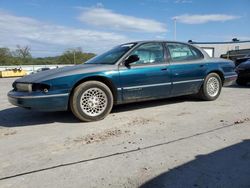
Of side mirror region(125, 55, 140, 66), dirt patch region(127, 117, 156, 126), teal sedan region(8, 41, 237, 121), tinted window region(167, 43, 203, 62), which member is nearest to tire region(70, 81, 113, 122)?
teal sedan region(8, 41, 237, 121)

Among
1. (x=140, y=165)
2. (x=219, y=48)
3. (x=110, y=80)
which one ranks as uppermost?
(x=219, y=48)

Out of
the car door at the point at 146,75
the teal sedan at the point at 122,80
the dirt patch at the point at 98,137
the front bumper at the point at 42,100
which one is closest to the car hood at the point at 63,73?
the teal sedan at the point at 122,80

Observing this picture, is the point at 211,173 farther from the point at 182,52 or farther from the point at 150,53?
the point at 182,52

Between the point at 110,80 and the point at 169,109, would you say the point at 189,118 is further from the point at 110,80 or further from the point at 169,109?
the point at 110,80

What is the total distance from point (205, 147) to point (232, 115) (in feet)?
6.46

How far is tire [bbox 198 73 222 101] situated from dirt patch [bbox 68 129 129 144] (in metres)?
2.97

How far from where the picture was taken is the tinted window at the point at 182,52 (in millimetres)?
5820

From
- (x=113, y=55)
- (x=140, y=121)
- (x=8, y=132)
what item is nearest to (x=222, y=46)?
(x=113, y=55)

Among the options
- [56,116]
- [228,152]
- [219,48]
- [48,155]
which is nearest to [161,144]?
[228,152]

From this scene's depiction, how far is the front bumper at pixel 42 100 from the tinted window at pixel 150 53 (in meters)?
1.67

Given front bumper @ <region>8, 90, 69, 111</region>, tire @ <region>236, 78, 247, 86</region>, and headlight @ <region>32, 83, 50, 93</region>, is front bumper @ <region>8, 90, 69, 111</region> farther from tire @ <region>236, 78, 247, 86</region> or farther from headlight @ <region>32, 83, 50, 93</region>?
tire @ <region>236, 78, 247, 86</region>

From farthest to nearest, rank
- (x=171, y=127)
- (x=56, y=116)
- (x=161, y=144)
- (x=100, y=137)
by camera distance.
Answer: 1. (x=56, y=116)
2. (x=171, y=127)
3. (x=100, y=137)
4. (x=161, y=144)

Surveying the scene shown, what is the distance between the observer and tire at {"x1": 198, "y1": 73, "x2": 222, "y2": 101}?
635 centimetres

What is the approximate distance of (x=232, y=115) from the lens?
16.5ft
